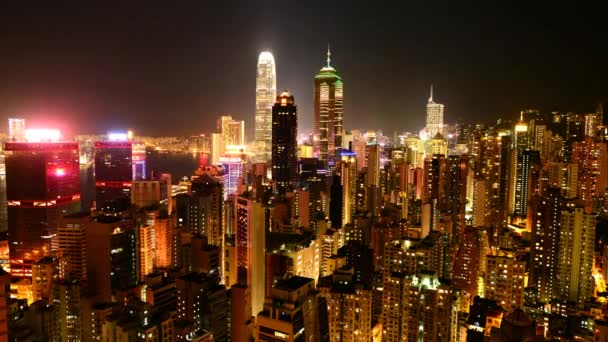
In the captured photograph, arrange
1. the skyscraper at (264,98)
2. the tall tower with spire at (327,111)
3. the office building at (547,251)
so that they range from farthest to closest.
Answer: the skyscraper at (264,98)
the tall tower with spire at (327,111)
the office building at (547,251)

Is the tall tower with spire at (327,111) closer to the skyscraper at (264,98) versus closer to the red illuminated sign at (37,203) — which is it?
the skyscraper at (264,98)

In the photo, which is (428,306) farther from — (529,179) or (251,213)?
(529,179)

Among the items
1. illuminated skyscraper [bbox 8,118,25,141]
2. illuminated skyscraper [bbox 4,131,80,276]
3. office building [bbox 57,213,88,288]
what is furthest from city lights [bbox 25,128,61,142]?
office building [bbox 57,213,88,288]

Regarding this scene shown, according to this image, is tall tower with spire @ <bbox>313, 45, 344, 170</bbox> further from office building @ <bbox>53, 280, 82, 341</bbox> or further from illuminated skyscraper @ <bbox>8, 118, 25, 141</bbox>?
office building @ <bbox>53, 280, 82, 341</bbox>

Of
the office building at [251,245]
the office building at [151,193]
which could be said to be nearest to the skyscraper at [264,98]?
the office building at [151,193]

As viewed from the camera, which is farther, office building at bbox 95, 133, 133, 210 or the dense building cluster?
office building at bbox 95, 133, 133, 210

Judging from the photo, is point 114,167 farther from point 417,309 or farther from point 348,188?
point 417,309
